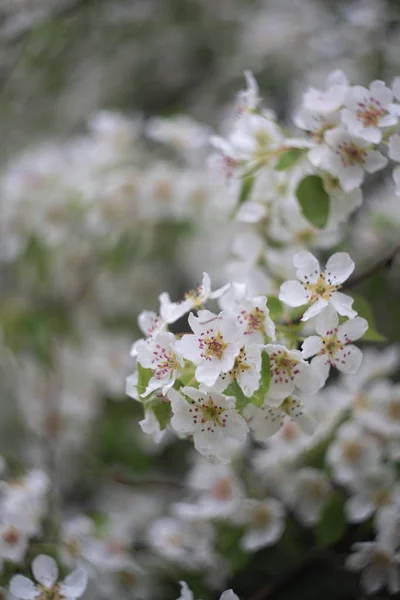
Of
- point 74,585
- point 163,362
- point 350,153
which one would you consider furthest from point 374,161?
point 74,585

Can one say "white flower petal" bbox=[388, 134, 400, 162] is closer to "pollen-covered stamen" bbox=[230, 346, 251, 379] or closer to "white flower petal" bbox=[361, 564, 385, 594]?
"pollen-covered stamen" bbox=[230, 346, 251, 379]

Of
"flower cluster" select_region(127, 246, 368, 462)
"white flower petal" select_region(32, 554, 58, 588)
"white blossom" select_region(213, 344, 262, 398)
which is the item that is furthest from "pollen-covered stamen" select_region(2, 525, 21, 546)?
"white blossom" select_region(213, 344, 262, 398)

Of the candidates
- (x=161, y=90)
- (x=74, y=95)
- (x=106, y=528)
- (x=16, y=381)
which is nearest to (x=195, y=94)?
(x=161, y=90)

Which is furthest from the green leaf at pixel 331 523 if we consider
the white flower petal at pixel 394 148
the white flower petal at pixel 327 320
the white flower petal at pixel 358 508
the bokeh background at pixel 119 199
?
the white flower petal at pixel 394 148

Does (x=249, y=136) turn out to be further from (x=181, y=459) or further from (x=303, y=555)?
(x=181, y=459)

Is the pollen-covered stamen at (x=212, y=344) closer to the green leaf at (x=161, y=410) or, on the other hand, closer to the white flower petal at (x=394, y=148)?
Answer: the green leaf at (x=161, y=410)

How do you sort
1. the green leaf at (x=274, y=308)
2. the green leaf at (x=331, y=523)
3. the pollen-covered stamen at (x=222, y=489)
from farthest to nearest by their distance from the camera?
the pollen-covered stamen at (x=222, y=489) → the green leaf at (x=331, y=523) → the green leaf at (x=274, y=308)

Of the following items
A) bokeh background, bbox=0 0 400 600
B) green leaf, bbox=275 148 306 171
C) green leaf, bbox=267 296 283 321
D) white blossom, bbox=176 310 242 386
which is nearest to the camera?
white blossom, bbox=176 310 242 386
